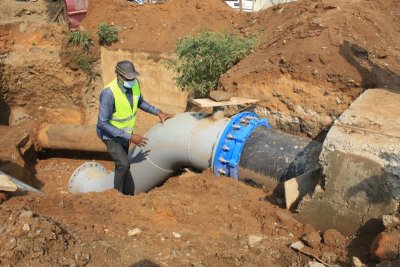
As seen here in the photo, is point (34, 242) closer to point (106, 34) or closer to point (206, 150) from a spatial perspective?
point (206, 150)

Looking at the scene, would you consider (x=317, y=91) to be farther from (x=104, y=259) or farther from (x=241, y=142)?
(x=104, y=259)

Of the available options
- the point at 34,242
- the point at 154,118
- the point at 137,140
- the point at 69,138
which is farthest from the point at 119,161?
the point at 154,118

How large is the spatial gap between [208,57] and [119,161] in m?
2.56

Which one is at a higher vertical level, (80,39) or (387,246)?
(80,39)

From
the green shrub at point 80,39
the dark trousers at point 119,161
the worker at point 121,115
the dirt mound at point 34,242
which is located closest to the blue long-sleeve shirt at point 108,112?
the worker at point 121,115

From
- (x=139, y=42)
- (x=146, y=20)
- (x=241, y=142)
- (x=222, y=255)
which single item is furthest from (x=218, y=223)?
(x=146, y=20)

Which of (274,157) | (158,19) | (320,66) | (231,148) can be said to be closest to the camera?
(274,157)

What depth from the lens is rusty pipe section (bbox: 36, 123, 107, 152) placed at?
7922mm

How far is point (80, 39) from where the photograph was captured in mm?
9734

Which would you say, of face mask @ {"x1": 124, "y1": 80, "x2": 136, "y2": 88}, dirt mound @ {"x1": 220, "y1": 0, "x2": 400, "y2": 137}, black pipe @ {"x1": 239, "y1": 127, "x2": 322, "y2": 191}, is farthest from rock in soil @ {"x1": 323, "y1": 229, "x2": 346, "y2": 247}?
face mask @ {"x1": 124, "y1": 80, "x2": 136, "y2": 88}

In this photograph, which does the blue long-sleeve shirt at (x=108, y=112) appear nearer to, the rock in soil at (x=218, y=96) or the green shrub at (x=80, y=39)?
the rock in soil at (x=218, y=96)

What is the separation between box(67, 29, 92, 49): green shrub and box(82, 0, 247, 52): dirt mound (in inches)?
11.3

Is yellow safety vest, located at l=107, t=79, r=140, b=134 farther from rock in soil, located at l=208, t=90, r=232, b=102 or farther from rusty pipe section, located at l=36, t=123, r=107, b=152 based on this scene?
rusty pipe section, located at l=36, t=123, r=107, b=152

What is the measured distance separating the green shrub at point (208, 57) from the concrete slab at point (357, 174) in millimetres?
3277
